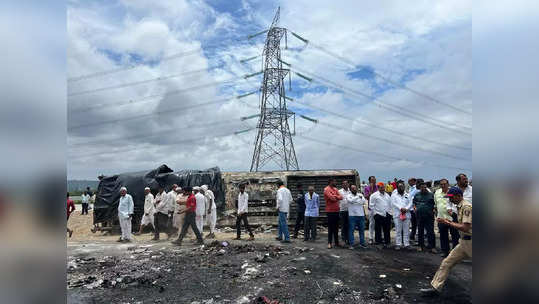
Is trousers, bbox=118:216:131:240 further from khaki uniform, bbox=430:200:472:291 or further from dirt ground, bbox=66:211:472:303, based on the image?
khaki uniform, bbox=430:200:472:291

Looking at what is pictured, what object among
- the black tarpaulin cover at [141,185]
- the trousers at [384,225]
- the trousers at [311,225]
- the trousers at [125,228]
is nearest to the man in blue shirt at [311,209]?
the trousers at [311,225]

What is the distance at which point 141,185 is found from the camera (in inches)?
563

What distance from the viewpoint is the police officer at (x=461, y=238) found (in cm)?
527

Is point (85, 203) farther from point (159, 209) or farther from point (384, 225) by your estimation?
point (384, 225)

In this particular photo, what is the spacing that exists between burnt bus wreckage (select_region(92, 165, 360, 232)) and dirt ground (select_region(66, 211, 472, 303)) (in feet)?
13.0

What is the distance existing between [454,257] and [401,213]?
3.88 m

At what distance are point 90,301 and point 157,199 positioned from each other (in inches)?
247

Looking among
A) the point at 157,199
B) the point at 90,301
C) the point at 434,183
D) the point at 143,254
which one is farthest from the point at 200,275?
the point at 434,183

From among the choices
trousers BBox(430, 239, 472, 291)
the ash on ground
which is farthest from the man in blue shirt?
trousers BBox(430, 239, 472, 291)

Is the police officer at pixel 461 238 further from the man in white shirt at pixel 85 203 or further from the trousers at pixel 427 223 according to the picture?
the man in white shirt at pixel 85 203

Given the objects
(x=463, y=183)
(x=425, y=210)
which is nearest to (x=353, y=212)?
(x=425, y=210)
